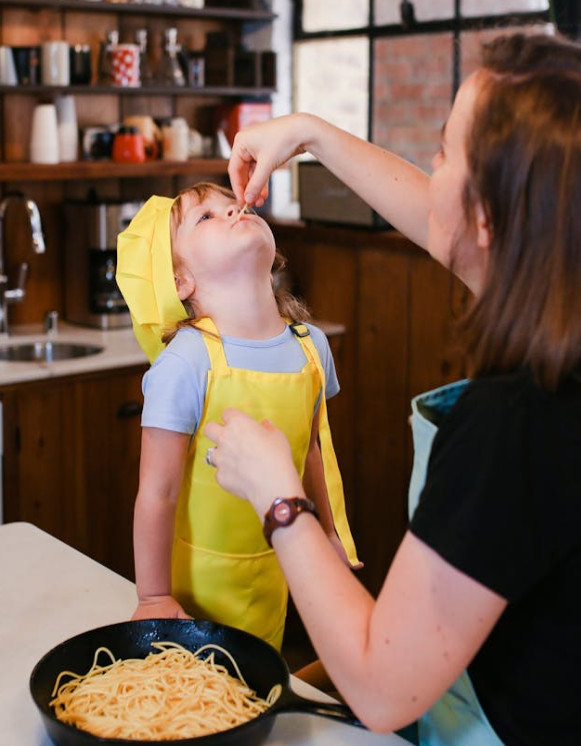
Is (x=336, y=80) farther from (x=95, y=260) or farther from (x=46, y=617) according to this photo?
(x=46, y=617)

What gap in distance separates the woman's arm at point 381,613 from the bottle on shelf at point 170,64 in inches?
118

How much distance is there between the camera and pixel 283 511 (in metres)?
1.15

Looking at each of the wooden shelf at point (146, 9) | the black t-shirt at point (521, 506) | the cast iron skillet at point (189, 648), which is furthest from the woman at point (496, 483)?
the wooden shelf at point (146, 9)

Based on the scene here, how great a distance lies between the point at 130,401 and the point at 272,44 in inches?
70.6

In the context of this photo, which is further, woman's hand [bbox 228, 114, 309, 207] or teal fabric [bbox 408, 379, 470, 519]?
woman's hand [bbox 228, 114, 309, 207]

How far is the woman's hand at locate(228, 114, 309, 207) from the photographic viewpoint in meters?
1.68

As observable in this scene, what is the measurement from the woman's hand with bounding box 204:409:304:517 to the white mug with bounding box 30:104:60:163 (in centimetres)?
263

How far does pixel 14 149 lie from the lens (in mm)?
3703

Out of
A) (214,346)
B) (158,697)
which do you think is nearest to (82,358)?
(214,346)

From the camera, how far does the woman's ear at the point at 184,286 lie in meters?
1.78

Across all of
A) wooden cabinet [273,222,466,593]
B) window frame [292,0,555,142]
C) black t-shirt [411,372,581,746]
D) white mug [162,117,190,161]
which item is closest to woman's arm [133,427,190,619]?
black t-shirt [411,372,581,746]

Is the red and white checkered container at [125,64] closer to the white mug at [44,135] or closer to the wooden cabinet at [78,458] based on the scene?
the white mug at [44,135]

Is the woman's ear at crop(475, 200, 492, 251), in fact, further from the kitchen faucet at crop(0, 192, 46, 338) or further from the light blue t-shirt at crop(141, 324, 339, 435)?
the kitchen faucet at crop(0, 192, 46, 338)

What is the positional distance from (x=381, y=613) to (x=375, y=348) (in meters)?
2.89
